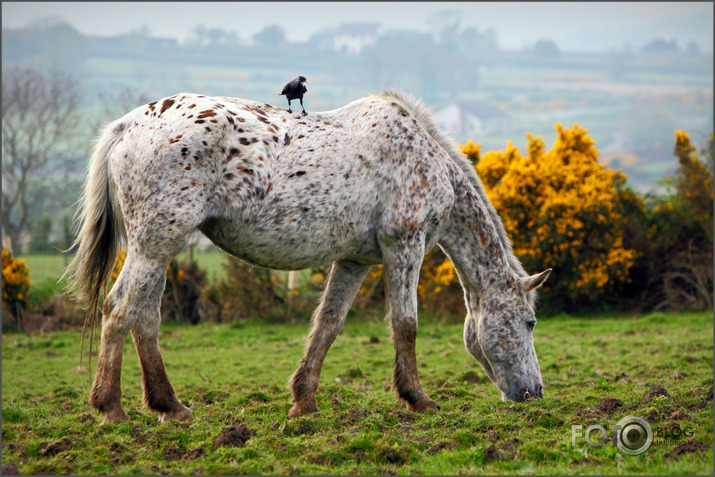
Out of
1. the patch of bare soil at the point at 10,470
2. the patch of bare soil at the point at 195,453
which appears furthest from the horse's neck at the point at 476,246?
the patch of bare soil at the point at 10,470

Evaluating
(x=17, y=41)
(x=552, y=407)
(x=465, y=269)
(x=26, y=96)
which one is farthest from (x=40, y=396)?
(x=17, y=41)

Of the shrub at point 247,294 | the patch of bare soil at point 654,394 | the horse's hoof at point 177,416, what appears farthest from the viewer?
the shrub at point 247,294

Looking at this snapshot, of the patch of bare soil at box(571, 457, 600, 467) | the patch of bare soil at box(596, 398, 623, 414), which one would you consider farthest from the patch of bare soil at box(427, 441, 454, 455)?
the patch of bare soil at box(596, 398, 623, 414)

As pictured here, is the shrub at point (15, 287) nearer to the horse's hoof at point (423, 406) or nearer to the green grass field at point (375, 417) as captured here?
the green grass field at point (375, 417)

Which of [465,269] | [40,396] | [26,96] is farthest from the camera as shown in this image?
[26,96]

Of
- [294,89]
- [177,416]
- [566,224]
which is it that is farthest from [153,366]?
[566,224]

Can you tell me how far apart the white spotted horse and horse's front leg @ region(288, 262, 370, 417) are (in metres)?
0.01

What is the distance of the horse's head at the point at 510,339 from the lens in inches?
248

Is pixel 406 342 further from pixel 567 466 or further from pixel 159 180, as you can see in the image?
pixel 159 180

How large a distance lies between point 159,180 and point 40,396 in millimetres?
3997

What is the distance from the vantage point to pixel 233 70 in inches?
5098

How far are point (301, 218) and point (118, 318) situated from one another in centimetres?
162

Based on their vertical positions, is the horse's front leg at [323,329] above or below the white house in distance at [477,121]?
below

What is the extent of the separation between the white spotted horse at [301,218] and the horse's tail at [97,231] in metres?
0.01
